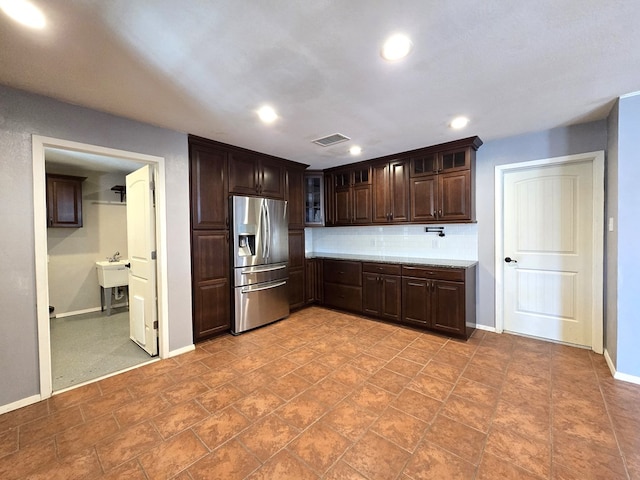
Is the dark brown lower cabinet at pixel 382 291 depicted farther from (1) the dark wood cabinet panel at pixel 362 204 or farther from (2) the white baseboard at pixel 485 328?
(2) the white baseboard at pixel 485 328

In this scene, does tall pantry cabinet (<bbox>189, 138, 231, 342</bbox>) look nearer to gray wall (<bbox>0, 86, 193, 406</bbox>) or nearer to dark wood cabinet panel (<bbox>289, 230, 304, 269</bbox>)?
gray wall (<bbox>0, 86, 193, 406</bbox>)

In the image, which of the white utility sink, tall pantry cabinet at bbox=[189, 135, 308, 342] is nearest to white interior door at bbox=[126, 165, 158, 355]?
tall pantry cabinet at bbox=[189, 135, 308, 342]

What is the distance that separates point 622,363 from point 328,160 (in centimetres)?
387

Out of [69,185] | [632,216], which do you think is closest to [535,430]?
[632,216]

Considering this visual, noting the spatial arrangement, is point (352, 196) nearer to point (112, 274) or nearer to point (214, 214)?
point (214, 214)

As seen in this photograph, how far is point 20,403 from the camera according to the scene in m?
2.07

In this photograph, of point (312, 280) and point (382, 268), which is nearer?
point (382, 268)

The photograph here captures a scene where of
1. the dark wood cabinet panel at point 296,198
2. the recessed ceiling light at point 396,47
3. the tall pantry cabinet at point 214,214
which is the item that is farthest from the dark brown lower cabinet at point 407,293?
the recessed ceiling light at point 396,47

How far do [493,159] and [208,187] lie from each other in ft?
11.4

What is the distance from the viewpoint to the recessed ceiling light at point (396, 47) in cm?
153

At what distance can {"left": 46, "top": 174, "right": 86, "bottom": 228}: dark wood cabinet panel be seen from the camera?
410 centimetres

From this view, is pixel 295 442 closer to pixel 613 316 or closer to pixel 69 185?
pixel 613 316

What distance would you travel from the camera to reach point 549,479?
4.63 ft

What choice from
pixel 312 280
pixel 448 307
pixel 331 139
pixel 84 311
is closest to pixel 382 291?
pixel 448 307
